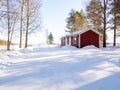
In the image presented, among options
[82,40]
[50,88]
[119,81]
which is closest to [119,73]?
[119,81]

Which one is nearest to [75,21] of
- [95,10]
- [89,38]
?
[95,10]

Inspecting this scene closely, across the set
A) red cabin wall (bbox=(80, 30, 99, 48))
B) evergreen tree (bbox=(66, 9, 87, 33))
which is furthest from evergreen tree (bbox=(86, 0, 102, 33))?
evergreen tree (bbox=(66, 9, 87, 33))

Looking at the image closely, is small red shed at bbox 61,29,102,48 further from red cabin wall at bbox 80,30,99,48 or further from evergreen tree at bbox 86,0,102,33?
evergreen tree at bbox 86,0,102,33

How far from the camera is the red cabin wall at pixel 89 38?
1107 inches

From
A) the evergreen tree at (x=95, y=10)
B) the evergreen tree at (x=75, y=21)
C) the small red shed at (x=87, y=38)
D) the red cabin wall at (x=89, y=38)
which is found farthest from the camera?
the evergreen tree at (x=75, y=21)

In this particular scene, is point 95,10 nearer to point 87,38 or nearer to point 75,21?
point 87,38

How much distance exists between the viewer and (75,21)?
50.2 m

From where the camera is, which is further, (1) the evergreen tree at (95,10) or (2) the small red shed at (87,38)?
(1) the evergreen tree at (95,10)

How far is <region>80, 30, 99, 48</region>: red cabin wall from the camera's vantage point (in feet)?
92.3

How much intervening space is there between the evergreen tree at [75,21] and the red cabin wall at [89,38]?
681 inches

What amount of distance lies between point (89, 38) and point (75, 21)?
73.0 feet

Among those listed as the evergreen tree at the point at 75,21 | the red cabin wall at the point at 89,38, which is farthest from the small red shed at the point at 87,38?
the evergreen tree at the point at 75,21

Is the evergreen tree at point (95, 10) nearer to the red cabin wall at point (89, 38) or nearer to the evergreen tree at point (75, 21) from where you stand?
the red cabin wall at point (89, 38)

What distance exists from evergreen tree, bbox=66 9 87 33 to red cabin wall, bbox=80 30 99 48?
17.3 meters
